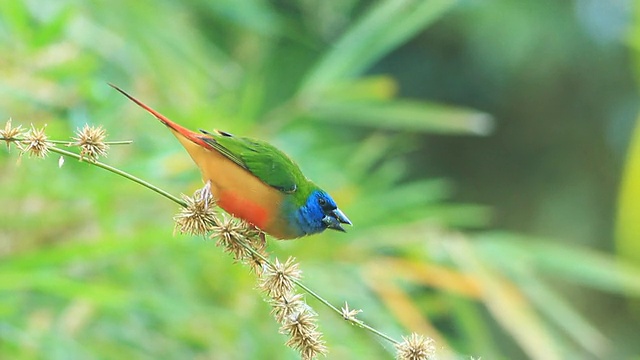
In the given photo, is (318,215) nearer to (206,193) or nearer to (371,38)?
(206,193)

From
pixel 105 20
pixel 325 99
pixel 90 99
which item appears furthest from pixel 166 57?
pixel 90 99

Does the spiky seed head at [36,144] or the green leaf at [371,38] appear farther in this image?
the green leaf at [371,38]

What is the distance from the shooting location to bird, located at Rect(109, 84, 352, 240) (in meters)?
0.85

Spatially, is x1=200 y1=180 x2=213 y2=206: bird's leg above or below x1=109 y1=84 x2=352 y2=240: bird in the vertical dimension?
below

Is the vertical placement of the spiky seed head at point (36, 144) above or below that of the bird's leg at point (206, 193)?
below

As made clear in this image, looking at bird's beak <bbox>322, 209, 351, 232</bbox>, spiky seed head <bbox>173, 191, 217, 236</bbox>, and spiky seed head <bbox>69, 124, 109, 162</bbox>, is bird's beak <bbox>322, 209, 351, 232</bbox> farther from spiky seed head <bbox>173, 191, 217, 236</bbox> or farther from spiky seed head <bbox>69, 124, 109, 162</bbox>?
spiky seed head <bbox>69, 124, 109, 162</bbox>

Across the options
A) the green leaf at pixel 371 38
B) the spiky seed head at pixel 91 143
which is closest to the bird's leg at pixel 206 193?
the spiky seed head at pixel 91 143

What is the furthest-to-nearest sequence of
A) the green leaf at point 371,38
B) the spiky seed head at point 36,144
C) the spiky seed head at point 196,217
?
the green leaf at point 371,38 < the spiky seed head at point 196,217 < the spiky seed head at point 36,144

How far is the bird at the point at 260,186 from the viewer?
2.80ft

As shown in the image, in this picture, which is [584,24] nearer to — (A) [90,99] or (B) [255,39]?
(B) [255,39]

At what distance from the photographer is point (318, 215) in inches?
37.1

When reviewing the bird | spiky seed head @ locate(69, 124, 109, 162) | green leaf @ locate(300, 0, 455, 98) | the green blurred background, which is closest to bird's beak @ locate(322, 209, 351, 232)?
the bird

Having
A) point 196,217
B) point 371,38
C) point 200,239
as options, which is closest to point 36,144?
point 196,217

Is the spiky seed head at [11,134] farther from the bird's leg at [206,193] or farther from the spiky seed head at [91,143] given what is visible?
the bird's leg at [206,193]
